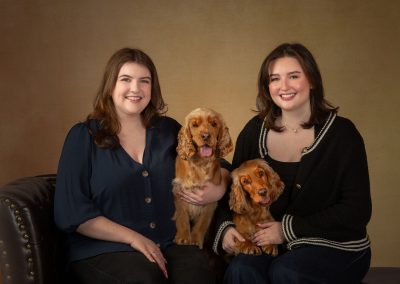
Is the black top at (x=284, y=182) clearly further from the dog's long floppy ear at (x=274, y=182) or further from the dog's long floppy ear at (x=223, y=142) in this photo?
the dog's long floppy ear at (x=223, y=142)

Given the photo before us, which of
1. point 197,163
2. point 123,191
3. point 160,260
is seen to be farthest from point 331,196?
point 123,191

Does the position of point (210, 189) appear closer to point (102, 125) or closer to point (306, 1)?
point (102, 125)

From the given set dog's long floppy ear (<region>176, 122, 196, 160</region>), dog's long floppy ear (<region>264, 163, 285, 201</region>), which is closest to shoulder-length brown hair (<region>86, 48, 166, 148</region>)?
dog's long floppy ear (<region>176, 122, 196, 160</region>)

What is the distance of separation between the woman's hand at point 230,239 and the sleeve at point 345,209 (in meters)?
0.24

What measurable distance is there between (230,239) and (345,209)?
1.96 feet

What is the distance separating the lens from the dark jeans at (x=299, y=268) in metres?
2.21

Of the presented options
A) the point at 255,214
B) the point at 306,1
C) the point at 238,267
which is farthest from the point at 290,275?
the point at 306,1

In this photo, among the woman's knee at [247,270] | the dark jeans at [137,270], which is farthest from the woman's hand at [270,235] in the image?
the dark jeans at [137,270]

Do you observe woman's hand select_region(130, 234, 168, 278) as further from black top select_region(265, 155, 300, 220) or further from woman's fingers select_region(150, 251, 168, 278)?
black top select_region(265, 155, 300, 220)

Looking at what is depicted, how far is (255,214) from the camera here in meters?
2.50

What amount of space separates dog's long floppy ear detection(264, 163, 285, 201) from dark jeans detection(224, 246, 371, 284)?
29 cm

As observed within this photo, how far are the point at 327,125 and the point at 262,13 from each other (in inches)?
67.9

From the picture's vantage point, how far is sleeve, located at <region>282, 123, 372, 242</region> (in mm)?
2400

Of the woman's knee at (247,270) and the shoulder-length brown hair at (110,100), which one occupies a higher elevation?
the shoulder-length brown hair at (110,100)
